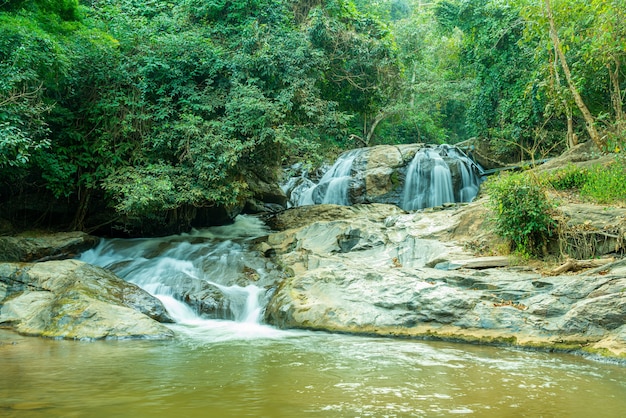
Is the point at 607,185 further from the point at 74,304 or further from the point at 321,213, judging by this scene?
the point at 74,304

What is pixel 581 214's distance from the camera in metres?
8.70

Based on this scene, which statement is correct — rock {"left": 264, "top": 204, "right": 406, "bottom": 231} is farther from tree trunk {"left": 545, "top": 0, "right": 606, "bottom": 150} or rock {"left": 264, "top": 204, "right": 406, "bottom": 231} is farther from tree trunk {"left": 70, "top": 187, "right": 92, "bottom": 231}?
tree trunk {"left": 70, "top": 187, "right": 92, "bottom": 231}

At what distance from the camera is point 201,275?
10938mm

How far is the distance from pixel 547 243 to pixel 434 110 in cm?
2351

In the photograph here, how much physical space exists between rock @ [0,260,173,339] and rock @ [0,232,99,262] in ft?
7.52

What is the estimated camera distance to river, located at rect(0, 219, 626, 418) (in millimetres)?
3883

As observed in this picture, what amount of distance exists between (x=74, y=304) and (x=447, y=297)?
583 centimetres

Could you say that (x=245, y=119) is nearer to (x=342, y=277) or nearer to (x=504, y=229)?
(x=342, y=277)

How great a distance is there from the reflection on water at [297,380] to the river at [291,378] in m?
0.01

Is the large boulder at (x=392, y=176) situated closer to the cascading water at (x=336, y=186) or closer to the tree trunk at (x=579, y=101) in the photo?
the cascading water at (x=336, y=186)

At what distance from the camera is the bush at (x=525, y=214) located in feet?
28.0

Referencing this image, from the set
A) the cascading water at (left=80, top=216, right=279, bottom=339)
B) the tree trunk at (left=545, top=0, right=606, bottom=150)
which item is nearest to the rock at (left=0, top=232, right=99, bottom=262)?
the cascading water at (left=80, top=216, right=279, bottom=339)

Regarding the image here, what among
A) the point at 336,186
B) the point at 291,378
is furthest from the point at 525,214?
the point at 336,186

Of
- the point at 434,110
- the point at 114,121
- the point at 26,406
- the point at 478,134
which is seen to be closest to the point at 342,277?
the point at 26,406
